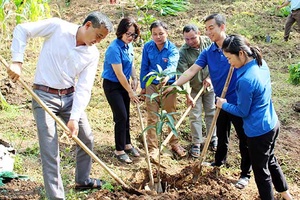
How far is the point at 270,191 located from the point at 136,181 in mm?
1343

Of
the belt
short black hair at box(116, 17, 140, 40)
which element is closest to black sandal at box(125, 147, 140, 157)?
short black hair at box(116, 17, 140, 40)

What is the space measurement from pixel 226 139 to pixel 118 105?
47.3 inches

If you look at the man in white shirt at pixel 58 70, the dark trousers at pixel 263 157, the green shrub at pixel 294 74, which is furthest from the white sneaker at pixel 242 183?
the green shrub at pixel 294 74

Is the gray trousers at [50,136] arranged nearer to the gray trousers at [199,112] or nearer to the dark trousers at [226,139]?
the dark trousers at [226,139]

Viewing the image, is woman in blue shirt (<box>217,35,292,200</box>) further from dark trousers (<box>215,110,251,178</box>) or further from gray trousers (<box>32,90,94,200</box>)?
gray trousers (<box>32,90,94,200</box>)

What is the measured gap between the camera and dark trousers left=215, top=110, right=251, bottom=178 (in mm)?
4043

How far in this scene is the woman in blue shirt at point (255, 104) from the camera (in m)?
3.34

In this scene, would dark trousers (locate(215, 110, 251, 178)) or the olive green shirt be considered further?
the olive green shirt

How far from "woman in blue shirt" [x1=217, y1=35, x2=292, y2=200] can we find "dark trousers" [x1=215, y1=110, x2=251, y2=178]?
461mm

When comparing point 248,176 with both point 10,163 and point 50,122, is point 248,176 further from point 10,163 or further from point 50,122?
point 10,163

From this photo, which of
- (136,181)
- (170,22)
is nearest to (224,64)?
(136,181)

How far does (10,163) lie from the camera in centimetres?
416

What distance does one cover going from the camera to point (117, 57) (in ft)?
14.3

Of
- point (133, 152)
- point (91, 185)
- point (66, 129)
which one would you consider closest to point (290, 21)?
point (133, 152)
